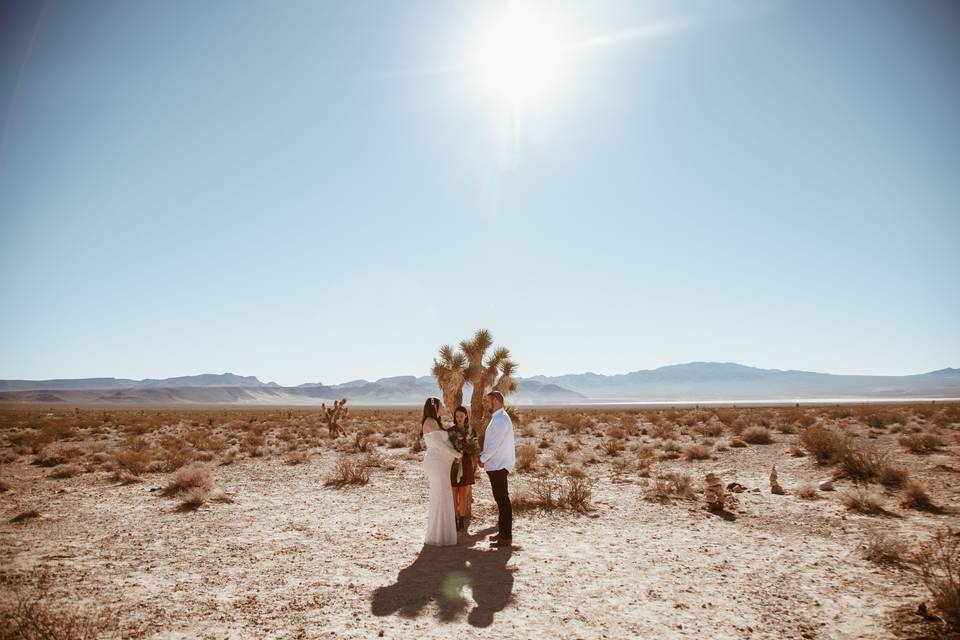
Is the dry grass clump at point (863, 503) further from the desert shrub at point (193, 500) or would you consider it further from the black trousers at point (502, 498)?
the desert shrub at point (193, 500)

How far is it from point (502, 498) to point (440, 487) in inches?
39.0

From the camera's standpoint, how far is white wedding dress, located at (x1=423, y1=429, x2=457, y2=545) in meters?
8.02

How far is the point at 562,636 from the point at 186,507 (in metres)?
9.27

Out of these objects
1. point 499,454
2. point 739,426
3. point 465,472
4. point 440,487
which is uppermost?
point 499,454

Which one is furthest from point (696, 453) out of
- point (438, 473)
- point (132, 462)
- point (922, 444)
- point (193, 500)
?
point (132, 462)

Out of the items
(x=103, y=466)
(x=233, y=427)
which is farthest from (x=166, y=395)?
(x=103, y=466)

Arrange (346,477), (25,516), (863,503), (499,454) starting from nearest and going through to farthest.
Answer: (499,454) < (863,503) < (25,516) < (346,477)

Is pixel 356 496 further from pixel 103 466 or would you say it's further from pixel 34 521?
pixel 103 466

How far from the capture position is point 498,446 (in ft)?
25.8

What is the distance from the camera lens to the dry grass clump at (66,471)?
14.9m

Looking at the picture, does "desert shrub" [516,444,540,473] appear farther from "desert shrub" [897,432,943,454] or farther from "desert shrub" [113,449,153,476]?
"desert shrub" [897,432,943,454]

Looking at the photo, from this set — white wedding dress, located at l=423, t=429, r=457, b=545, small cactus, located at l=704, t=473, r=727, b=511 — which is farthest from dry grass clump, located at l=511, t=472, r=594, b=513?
white wedding dress, located at l=423, t=429, r=457, b=545

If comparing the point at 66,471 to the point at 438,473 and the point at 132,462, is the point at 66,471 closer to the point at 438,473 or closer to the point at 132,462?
the point at 132,462

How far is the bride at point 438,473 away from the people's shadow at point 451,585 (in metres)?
0.22
